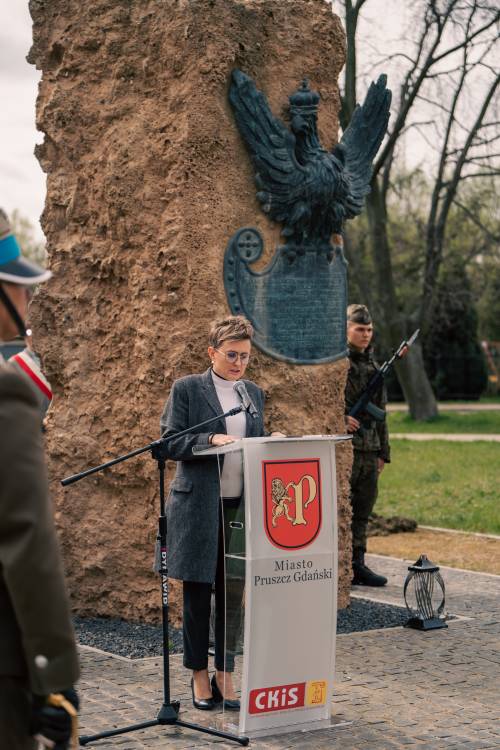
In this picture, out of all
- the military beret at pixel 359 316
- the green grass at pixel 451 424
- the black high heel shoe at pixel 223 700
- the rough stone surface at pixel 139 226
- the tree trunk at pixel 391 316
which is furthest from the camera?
the green grass at pixel 451 424

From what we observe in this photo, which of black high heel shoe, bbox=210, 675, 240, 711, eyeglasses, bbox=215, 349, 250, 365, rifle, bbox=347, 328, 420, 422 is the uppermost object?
eyeglasses, bbox=215, 349, 250, 365

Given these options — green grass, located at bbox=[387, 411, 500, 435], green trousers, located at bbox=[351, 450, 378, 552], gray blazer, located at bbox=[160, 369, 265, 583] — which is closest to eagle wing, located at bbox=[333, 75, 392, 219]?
green trousers, located at bbox=[351, 450, 378, 552]

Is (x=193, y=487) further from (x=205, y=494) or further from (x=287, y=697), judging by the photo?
(x=287, y=697)

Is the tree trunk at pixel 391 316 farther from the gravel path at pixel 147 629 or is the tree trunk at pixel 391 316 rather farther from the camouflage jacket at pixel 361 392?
the gravel path at pixel 147 629

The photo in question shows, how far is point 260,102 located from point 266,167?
0.43 metres

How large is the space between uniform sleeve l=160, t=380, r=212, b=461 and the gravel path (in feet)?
5.82

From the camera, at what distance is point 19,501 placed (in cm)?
260

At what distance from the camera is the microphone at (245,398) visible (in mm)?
5510

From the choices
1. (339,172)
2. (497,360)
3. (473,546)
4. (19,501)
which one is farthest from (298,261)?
(497,360)

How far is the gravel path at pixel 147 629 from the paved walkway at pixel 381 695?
188mm

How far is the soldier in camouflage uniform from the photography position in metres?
8.89

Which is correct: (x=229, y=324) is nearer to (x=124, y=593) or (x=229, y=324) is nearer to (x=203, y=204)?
(x=203, y=204)

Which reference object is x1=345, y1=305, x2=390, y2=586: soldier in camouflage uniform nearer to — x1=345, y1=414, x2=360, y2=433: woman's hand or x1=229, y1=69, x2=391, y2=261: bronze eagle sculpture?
x1=345, y1=414, x2=360, y2=433: woman's hand

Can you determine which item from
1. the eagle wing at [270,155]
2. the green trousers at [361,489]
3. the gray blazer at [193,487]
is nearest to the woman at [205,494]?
the gray blazer at [193,487]
